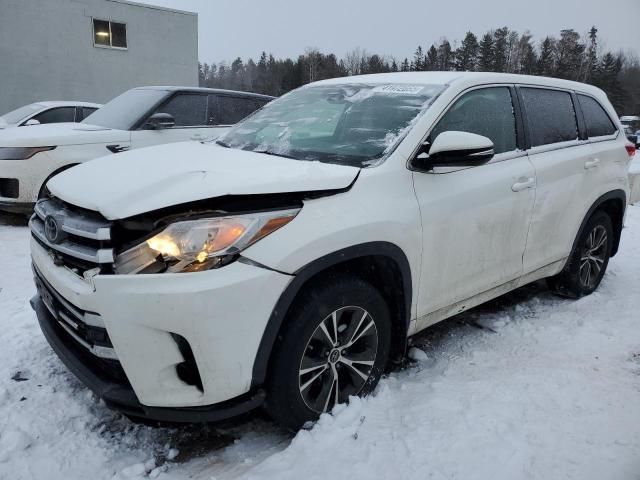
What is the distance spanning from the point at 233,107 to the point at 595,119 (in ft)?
15.0

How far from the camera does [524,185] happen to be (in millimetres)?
3273

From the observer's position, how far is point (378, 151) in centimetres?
269

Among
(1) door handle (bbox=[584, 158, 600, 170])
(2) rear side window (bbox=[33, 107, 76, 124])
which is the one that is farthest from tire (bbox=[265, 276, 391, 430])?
(2) rear side window (bbox=[33, 107, 76, 124])

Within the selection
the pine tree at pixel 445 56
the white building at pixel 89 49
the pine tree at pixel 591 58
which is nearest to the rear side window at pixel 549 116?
the white building at pixel 89 49

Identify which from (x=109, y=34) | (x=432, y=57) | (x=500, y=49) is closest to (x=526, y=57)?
(x=500, y=49)

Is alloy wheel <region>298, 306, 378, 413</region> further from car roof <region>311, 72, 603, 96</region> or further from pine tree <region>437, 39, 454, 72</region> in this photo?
pine tree <region>437, 39, 454, 72</region>

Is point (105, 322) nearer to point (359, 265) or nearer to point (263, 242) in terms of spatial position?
point (263, 242)

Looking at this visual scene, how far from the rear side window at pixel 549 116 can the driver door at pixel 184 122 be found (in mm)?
4065

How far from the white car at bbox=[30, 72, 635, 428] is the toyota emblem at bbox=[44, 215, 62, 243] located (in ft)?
0.05

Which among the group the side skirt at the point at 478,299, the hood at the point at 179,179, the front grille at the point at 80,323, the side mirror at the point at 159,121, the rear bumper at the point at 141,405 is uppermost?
the side mirror at the point at 159,121

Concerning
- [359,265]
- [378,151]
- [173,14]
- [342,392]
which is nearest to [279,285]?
[359,265]

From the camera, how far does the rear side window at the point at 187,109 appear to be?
21.2ft

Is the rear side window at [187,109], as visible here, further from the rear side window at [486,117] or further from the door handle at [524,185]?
the door handle at [524,185]

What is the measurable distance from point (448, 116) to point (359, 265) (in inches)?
42.4
